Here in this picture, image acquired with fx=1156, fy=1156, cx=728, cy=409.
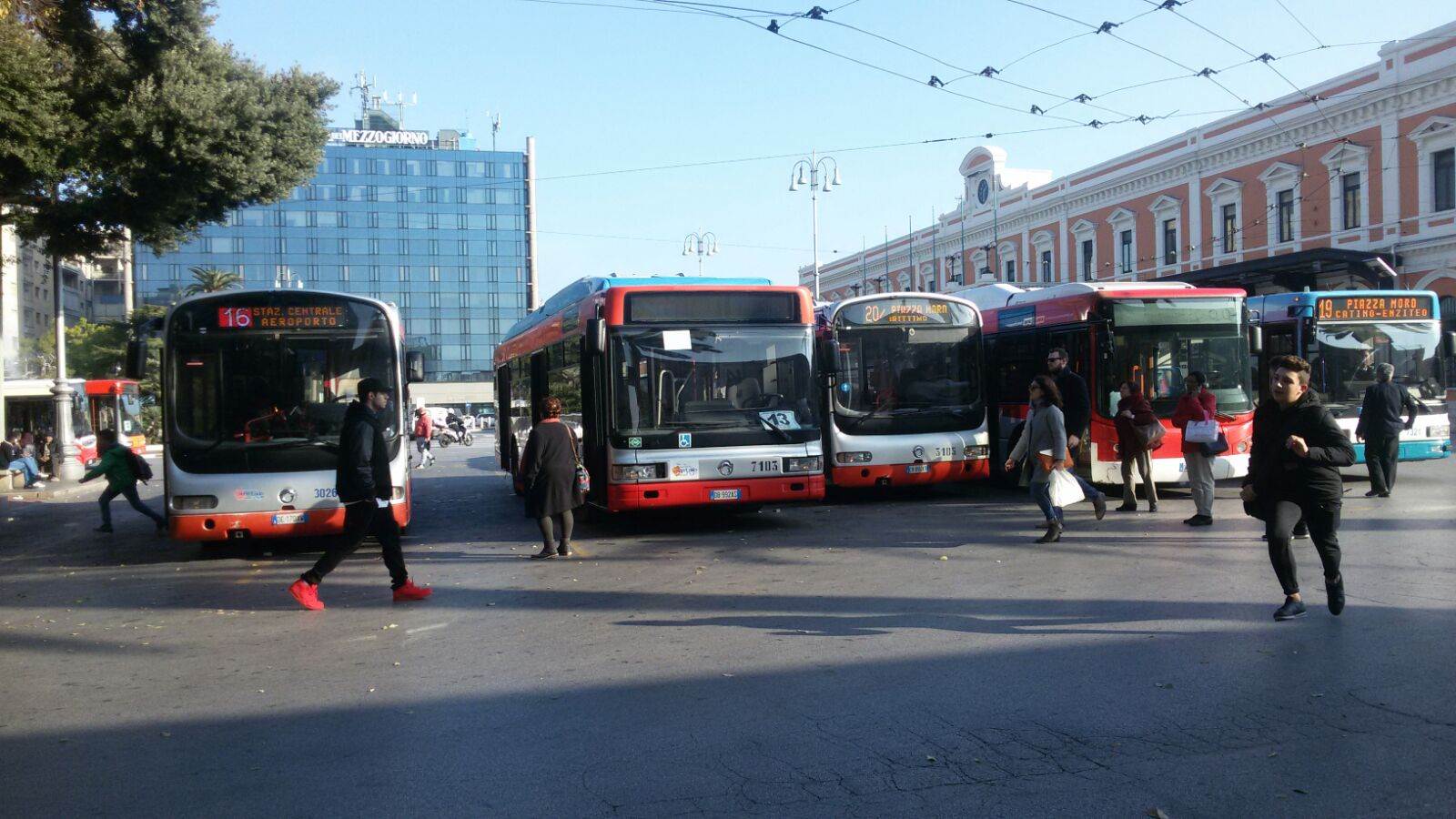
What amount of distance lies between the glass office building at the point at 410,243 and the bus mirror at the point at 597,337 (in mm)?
92714

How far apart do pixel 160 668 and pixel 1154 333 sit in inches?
490

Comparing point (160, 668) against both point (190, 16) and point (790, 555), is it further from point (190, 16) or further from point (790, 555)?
point (190, 16)

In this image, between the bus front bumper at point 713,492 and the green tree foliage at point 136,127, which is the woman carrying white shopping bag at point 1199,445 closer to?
the bus front bumper at point 713,492

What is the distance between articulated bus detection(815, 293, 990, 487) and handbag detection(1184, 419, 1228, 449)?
3348 mm

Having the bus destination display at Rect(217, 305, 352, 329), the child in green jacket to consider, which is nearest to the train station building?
the bus destination display at Rect(217, 305, 352, 329)

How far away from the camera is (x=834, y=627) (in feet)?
25.2

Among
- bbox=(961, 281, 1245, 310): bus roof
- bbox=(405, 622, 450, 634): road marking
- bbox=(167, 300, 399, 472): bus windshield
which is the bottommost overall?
bbox=(405, 622, 450, 634): road marking

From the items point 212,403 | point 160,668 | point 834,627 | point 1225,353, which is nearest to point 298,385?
point 212,403

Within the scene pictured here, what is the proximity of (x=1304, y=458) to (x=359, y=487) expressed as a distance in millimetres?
6733

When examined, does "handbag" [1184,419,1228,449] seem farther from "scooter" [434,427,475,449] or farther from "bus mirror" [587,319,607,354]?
"scooter" [434,427,475,449]

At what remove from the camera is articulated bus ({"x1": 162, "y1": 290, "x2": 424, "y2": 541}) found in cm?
1171

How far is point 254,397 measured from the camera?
12.0 meters

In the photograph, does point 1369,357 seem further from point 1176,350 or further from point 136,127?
point 136,127

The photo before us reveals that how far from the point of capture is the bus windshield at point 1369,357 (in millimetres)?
17328
